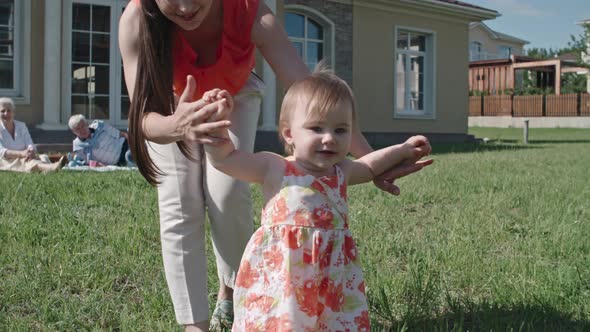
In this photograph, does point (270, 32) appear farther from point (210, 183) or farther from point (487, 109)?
point (487, 109)

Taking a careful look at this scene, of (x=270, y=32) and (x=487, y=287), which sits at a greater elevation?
(x=270, y=32)

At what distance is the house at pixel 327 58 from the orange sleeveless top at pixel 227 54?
33.7ft

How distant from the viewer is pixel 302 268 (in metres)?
2.10

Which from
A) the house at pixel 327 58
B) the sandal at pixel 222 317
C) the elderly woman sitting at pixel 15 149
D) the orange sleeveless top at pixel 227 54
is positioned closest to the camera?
the orange sleeveless top at pixel 227 54

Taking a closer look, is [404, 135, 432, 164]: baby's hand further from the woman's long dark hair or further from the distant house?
the distant house

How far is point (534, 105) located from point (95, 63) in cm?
3141

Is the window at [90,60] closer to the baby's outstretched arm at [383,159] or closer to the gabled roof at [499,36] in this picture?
the baby's outstretched arm at [383,159]

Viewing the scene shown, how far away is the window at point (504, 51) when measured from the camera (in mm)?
60459

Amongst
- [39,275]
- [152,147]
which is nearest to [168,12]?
[152,147]

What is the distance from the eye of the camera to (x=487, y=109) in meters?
39.6

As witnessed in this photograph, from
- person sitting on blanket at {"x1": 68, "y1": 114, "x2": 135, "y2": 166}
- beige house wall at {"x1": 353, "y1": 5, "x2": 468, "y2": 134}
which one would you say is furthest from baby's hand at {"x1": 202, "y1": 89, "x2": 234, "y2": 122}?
beige house wall at {"x1": 353, "y1": 5, "x2": 468, "y2": 134}

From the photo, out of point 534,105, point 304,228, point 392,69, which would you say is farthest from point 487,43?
point 304,228

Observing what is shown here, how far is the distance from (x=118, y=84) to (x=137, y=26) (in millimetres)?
10968

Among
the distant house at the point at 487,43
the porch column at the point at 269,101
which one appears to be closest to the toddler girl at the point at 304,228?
the porch column at the point at 269,101
